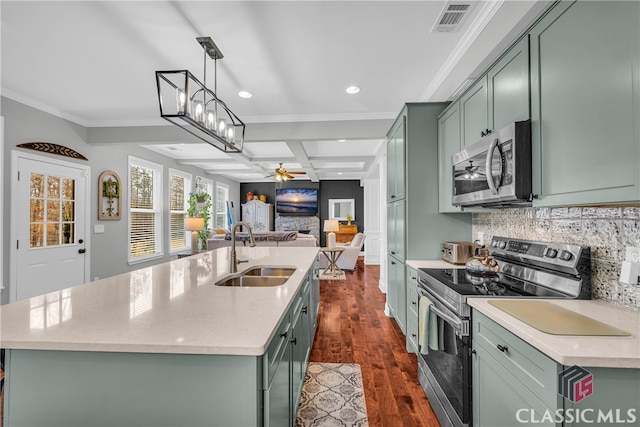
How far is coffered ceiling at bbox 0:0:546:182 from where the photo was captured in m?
1.93

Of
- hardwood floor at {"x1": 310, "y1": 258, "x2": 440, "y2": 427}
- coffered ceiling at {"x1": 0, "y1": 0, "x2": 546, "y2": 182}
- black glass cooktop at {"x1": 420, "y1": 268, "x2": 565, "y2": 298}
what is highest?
coffered ceiling at {"x1": 0, "y1": 0, "x2": 546, "y2": 182}

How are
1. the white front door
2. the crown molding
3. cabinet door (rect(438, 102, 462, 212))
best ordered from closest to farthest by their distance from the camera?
1. the crown molding
2. cabinet door (rect(438, 102, 462, 212))
3. the white front door

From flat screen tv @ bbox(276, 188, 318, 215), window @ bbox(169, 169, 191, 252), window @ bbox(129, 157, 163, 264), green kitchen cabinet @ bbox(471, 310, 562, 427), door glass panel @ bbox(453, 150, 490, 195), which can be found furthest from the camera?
flat screen tv @ bbox(276, 188, 318, 215)

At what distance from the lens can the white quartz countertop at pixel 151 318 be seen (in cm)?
96

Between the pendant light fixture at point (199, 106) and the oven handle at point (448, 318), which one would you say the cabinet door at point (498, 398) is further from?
the pendant light fixture at point (199, 106)

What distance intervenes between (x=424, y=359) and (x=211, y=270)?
5.64 feet

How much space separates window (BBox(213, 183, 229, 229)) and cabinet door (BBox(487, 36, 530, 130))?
7971 millimetres

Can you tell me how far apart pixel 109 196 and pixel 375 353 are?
4.63 meters

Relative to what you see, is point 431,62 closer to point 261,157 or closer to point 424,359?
point 424,359

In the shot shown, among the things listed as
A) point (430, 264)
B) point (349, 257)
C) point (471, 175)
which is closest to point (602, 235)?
point (471, 175)

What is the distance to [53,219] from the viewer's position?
3.84 metres

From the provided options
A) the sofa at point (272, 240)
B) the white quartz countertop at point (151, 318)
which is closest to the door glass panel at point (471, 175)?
the white quartz countertop at point (151, 318)

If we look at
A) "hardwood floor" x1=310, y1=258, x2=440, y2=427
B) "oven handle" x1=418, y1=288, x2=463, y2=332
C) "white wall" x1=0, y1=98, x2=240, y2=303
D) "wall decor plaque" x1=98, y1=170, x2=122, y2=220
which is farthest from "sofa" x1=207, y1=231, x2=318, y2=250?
"oven handle" x1=418, y1=288, x2=463, y2=332

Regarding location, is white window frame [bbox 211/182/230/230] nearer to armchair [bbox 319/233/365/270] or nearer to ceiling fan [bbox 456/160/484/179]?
armchair [bbox 319/233/365/270]
